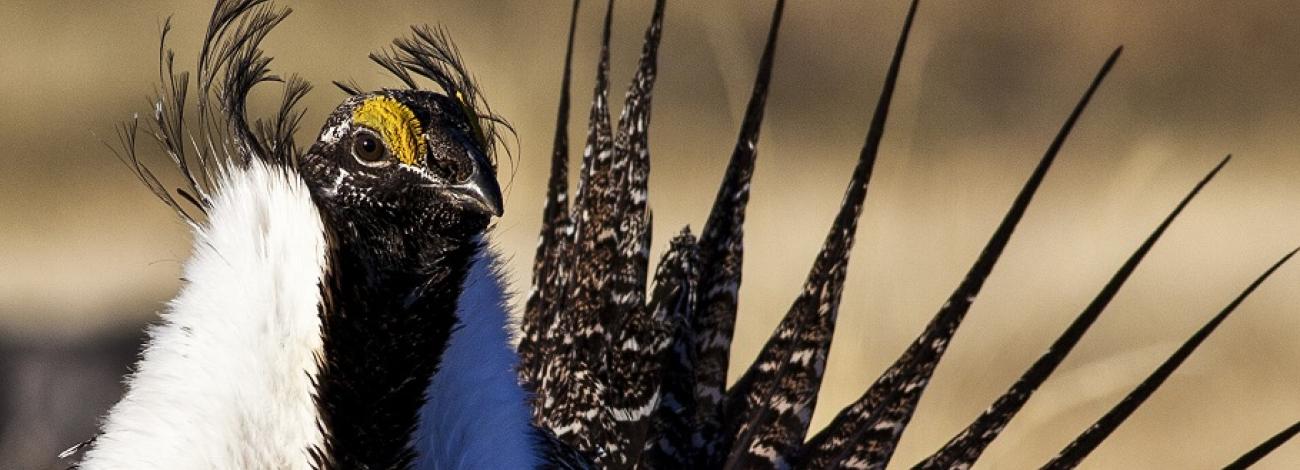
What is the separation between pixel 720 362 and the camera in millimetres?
2602

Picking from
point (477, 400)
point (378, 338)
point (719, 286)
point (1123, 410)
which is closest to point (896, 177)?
point (719, 286)

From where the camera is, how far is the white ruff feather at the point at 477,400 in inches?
78.3

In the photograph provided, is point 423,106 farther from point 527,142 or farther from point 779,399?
point 527,142

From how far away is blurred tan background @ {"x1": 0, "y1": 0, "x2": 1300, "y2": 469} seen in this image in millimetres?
4195

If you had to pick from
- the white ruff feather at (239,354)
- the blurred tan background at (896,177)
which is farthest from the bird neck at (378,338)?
the blurred tan background at (896,177)

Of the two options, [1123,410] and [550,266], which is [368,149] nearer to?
[550,266]

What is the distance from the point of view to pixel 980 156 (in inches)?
190

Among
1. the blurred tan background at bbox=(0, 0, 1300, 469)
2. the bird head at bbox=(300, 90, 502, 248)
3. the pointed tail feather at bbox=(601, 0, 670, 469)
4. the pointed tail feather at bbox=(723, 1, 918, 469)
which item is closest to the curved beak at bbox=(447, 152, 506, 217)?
the bird head at bbox=(300, 90, 502, 248)

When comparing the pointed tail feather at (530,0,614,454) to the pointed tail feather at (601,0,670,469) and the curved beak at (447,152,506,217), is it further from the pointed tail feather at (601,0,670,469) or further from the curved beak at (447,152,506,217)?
the curved beak at (447,152,506,217)

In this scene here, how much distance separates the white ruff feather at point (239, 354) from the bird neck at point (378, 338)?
19 millimetres

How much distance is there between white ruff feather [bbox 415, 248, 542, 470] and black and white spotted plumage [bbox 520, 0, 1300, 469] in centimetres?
47

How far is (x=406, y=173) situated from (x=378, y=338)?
0.18 metres

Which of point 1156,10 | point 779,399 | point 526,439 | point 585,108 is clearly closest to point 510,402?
point 526,439

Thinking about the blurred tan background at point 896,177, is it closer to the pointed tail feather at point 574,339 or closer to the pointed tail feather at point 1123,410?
the pointed tail feather at point 574,339
